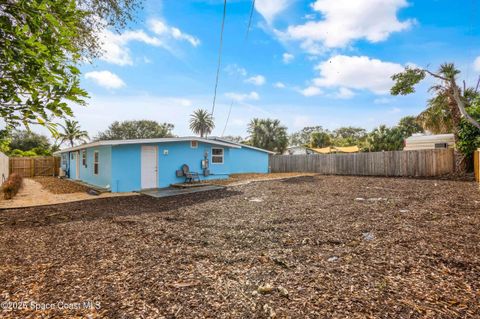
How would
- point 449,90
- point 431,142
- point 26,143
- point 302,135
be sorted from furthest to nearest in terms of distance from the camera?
point 302,135
point 26,143
point 431,142
point 449,90

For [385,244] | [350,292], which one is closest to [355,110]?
[385,244]

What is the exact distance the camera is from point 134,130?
45.7 metres

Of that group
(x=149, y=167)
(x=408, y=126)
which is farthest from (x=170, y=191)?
(x=408, y=126)

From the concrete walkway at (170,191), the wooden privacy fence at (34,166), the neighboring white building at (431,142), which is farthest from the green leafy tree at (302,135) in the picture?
the concrete walkway at (170,191)

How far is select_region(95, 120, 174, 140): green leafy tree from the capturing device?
145 feet

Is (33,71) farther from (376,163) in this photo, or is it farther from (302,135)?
(302,135)

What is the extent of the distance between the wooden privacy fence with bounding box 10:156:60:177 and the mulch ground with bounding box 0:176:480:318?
18.6 meters

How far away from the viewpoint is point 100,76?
20.2 ft

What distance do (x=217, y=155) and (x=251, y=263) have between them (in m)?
11.9

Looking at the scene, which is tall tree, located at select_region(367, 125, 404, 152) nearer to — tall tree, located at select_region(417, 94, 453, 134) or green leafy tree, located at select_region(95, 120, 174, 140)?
tall tree, located at select_region(417, 94, 453, 134)

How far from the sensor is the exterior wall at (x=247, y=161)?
19.0m

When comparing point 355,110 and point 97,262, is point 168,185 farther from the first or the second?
point 355,110

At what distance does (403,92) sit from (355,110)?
10.2 m

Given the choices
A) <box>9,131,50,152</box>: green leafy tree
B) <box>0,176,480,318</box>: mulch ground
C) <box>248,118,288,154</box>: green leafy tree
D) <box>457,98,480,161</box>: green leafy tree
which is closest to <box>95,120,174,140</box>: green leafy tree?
<box>9,131,50,152</box>: green leafy tree
